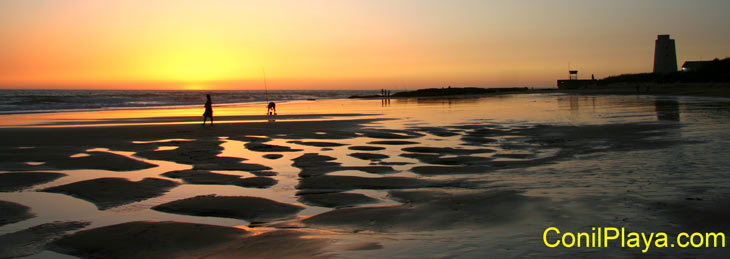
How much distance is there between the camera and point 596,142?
13.4m

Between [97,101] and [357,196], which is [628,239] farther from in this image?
[97,101]

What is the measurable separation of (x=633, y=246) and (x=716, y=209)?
80.5 inches

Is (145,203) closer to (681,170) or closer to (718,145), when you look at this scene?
(681,170)

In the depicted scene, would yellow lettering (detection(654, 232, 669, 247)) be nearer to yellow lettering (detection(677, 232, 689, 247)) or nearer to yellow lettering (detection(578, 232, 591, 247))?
yellow lettering (detection(677, 232, 689, 247))

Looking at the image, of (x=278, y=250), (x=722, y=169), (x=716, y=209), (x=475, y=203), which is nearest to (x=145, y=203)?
(x=278, y=250)

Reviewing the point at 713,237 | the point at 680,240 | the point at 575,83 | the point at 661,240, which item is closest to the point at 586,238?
the point at 661,240

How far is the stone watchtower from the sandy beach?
3277 inches

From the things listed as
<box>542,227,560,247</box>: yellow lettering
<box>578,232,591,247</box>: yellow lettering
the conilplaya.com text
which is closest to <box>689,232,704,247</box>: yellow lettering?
the conilplaya.com text

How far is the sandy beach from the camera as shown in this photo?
5.02m

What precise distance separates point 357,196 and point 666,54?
94491 millimetres

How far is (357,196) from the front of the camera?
7359 millimetres

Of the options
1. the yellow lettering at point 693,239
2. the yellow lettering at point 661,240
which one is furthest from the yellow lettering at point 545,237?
the yellow lettering at point 693,239

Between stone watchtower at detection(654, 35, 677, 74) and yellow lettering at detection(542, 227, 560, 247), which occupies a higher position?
stone watchtower at detection(654, 35, 677, 74)

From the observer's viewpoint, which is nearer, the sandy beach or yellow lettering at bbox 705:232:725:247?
yellow lettering at bbox 705:232:725:247
